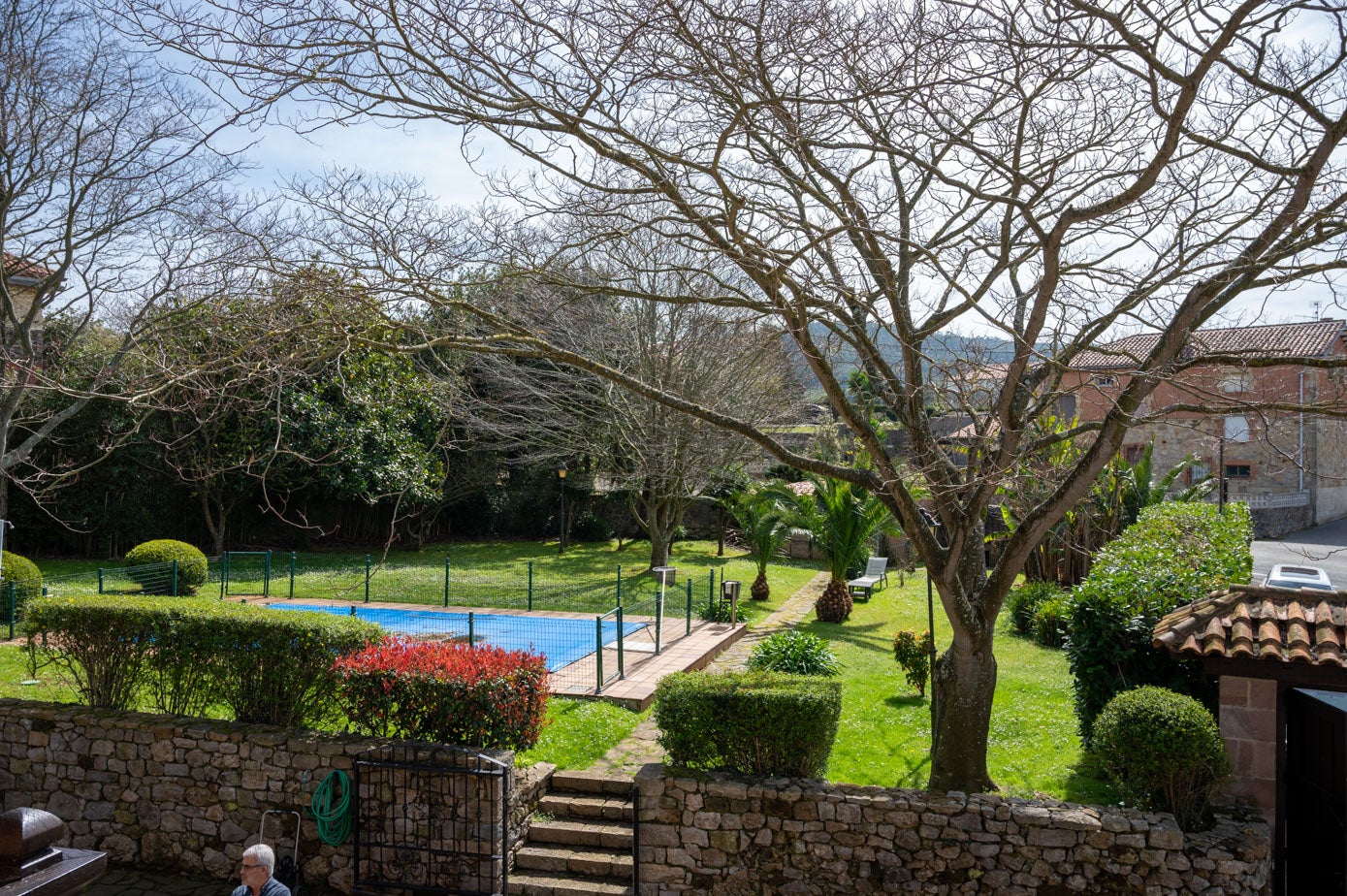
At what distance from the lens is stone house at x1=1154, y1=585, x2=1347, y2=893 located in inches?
275

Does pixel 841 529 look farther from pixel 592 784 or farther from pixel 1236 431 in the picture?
pixel 1236 431

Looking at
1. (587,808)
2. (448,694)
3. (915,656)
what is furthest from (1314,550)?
(448,694)

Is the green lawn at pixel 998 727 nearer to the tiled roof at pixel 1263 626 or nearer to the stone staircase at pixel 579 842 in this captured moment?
the tiled roof at pixel 1263 626

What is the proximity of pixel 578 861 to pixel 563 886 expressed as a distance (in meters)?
0.25

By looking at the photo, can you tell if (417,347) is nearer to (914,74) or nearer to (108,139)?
(914,74)

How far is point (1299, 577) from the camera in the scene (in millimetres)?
13344

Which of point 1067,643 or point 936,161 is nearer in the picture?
point 936,161

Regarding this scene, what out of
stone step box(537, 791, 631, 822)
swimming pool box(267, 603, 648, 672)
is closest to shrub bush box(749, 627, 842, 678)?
swimming pool box(267, 603, 648, 672)

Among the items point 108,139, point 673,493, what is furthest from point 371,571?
point 108,139

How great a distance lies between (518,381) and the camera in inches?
840

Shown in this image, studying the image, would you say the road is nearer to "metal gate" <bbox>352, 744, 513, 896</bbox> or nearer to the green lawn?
the green lawn

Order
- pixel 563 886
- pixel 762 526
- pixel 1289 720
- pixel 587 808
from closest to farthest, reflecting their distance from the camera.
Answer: pixel 563 886 < pixel 1289 720 < pixel 587 808 < pixel 762 526

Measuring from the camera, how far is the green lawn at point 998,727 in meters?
8.98

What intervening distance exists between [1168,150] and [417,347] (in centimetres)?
578
